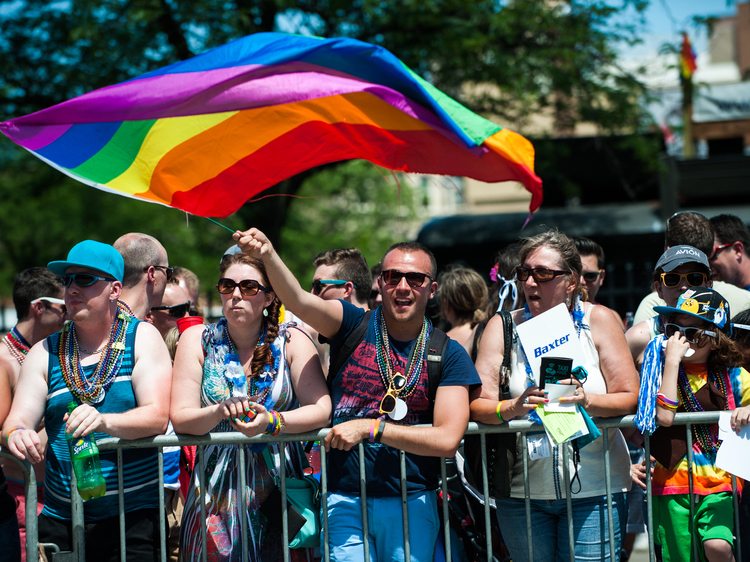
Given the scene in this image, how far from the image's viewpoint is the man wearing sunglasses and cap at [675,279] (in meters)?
3.82

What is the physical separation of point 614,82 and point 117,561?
9.85m

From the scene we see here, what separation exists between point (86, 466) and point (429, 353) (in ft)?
5.28

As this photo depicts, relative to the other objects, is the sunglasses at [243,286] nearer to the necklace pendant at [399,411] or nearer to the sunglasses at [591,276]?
the necklace pendant at [399,411]

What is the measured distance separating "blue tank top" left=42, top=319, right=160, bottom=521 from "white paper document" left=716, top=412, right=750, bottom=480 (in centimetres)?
269

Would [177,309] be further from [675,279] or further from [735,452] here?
[735,452]

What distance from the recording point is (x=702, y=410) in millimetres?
3523

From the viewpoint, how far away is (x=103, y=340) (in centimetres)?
347

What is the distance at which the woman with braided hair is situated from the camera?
10.9 ft

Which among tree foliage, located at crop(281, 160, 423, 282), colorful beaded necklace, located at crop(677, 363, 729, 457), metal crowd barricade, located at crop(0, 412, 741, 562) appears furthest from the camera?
tree foliage, located at crop(281, 160, 423, 282)

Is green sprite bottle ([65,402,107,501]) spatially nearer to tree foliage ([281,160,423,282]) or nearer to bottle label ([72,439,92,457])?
bottle label ([72,439,92,457])

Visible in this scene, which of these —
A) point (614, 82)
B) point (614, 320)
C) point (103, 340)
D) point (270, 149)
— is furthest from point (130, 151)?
point (614, 82)

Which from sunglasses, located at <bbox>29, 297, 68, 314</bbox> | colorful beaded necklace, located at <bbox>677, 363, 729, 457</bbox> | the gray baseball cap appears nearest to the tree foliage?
sunglasses, located at <bbox>29, 297, 68, 314</bbox>

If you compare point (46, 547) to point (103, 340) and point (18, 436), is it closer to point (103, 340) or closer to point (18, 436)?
point (18, 436)

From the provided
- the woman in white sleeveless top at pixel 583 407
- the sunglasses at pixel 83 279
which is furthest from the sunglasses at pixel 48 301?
the woman in white sleeveless top at pixel 583 407
